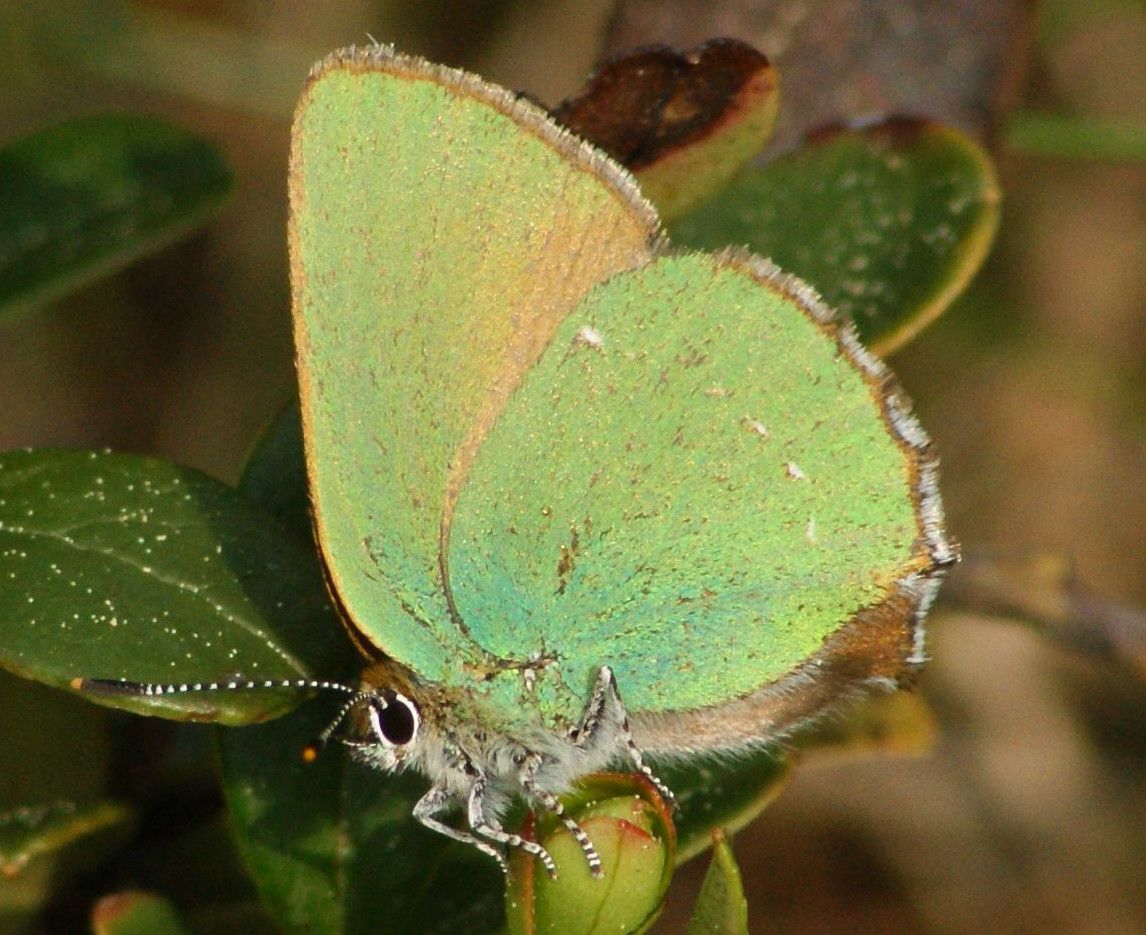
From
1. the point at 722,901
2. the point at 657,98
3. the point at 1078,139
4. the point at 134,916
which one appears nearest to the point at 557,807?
the point at 722,901

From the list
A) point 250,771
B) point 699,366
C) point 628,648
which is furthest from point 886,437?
point 250,771

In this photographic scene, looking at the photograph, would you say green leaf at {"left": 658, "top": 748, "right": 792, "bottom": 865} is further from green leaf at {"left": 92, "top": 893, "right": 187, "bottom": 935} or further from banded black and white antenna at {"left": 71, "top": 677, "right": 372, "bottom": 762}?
green leaf at {"left": 92, "top": 893, "right": 187, "bottom": 935}

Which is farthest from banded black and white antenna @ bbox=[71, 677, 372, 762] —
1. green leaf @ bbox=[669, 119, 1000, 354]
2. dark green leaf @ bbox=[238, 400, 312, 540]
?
green leaf @ bbox=[669, 119, 1000, 354]

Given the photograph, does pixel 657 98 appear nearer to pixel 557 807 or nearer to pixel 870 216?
pixel 870 216

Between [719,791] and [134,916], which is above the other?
[719,791]

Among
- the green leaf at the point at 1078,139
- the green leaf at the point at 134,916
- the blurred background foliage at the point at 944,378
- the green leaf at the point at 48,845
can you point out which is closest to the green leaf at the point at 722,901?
the green leaf at the point at 134,916
